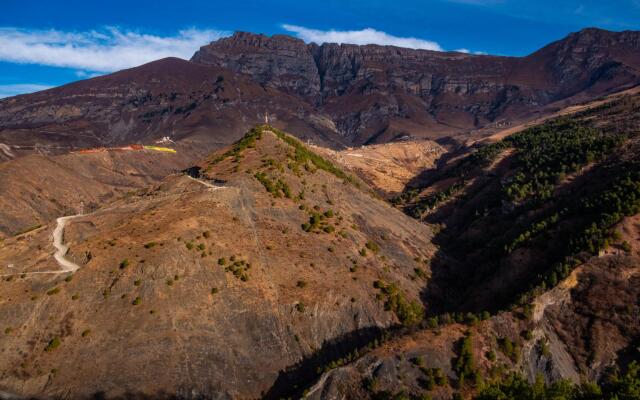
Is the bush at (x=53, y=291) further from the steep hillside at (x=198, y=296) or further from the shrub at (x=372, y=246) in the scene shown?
the shrub at (x=372, y=246)

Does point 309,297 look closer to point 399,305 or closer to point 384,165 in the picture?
point 399,305

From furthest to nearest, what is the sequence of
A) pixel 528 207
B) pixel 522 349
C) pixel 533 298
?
pixel 528 207 → pixel 533 298 → pixel 522 349

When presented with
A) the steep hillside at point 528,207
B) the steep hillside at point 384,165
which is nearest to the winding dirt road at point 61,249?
the steep hillside at point 528,207

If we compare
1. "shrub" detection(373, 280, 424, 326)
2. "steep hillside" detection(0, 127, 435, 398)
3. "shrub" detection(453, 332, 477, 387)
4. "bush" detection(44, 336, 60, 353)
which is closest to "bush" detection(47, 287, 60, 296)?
"steep hillside" detection(0, 127, 435, 398)

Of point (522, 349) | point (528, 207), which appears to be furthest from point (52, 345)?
point (528, 207)

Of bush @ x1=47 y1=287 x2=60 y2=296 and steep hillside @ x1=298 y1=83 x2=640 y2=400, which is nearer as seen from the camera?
steep hillside @ x1=298 y1=83 x2=640 y2=400

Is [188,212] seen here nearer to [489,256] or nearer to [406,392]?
[406,392]

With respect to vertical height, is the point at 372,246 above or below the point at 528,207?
below

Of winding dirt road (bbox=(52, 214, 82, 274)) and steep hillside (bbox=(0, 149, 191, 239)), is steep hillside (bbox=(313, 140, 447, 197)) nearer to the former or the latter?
steep hillside (bbox=(0, 149, 191, 239))

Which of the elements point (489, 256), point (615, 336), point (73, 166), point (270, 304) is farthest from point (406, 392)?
point (73, 166)
